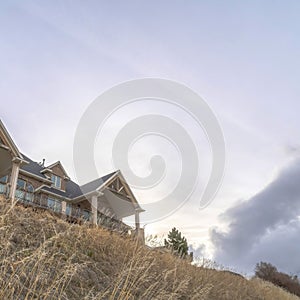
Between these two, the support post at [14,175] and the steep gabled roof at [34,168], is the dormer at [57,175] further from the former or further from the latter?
the support post at [14,175]

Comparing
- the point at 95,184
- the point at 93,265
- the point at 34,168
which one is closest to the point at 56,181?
the point at 34,168

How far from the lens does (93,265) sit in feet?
20.0

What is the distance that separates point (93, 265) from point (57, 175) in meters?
18.1

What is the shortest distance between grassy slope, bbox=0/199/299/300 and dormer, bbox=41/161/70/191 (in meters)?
15.4

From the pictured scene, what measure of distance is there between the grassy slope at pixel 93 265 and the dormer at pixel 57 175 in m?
15.4

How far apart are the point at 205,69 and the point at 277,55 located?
215 cm

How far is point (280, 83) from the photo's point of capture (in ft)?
34.4

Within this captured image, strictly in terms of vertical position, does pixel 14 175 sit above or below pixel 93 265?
above

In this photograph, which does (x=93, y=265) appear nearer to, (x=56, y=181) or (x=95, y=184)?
(x=95, y=184)

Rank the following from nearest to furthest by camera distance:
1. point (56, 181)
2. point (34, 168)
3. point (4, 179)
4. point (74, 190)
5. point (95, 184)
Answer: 1. point (4, 179)
2. point (34, 168)
3. point (95, 184)
4. point (56, 181)
5. point (74, 190)

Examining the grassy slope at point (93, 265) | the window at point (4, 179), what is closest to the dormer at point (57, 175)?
the window at point (4, 179)

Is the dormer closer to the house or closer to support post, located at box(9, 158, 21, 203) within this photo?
the house

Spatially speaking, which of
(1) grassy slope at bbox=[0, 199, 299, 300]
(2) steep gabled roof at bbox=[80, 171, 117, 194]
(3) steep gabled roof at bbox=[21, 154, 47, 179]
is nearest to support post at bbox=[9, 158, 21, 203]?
(3) steep gabled roof at bbox=[21, 154, 47, 179]

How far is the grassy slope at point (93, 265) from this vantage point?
15.0ft
